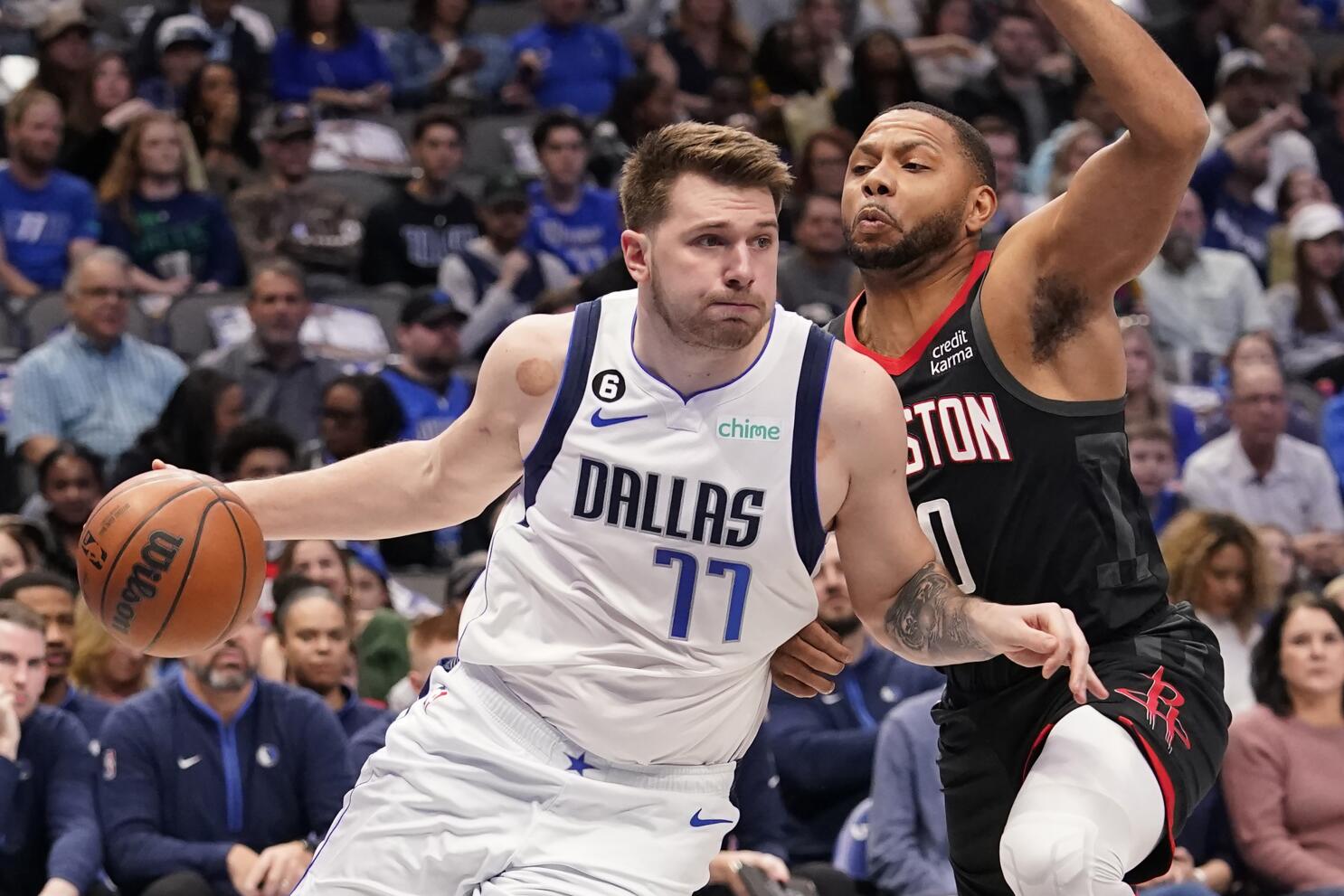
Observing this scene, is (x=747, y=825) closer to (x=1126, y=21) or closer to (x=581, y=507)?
(x=581, y=507)

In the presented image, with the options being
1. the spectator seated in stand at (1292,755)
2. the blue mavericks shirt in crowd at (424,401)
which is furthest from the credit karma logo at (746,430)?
the blue mavericks shirt in crowd at (424,401)

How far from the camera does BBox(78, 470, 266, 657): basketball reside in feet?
13.1

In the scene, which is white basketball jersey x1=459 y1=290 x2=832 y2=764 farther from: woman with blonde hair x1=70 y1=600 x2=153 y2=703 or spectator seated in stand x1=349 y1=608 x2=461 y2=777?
woman with blonde hair x1=70 y1=600 x2=153 y2=703

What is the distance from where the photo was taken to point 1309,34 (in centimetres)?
1523

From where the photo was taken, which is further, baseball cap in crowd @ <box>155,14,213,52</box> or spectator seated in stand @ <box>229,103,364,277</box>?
baseball cap in crowd @ <box>155,14,213,52</box>

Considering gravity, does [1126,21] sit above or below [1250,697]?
above

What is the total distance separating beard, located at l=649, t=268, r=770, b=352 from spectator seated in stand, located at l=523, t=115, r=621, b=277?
731 cm

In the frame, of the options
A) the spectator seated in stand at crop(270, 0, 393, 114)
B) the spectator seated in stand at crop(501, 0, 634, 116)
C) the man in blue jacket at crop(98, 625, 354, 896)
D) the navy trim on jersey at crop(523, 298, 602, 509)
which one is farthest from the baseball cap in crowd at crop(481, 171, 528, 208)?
the navy trim on jersey at crop(523, 298, 602, 509)

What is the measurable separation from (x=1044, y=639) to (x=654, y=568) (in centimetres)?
79

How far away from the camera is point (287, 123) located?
431 inches

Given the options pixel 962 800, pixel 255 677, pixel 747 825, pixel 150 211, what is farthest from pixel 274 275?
pixel 962 800

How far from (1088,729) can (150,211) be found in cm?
796

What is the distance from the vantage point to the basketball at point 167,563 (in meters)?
4.01

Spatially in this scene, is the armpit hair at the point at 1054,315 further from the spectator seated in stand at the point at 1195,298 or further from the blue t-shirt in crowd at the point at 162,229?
the spectator seated in stand at the point at 1195,298
